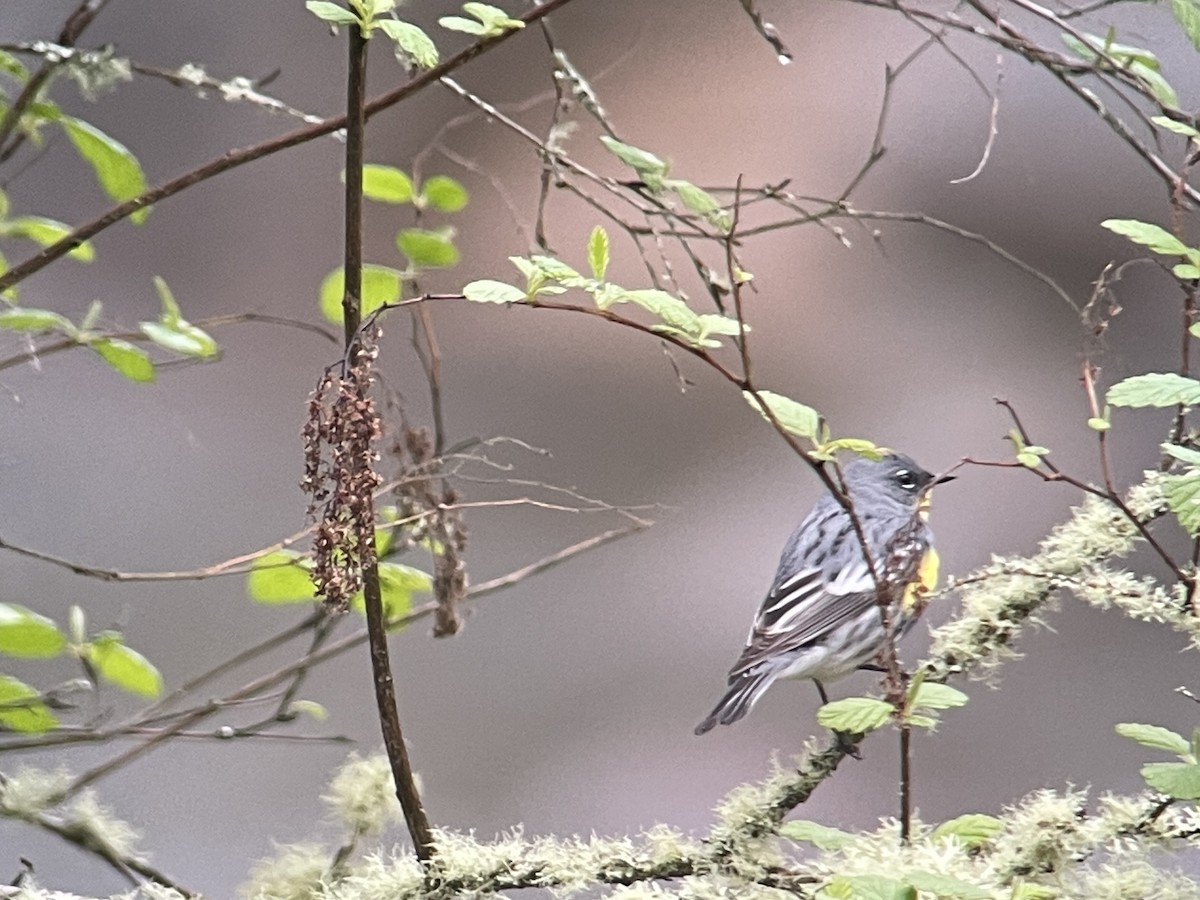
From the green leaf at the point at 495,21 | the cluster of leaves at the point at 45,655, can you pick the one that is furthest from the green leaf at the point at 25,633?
the green leaf at the point at 495,21

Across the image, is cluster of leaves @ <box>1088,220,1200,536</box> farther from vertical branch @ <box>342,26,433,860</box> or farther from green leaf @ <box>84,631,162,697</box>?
green leaf @ <box>84,631,162,697</box>

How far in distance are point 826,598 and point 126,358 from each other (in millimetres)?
666

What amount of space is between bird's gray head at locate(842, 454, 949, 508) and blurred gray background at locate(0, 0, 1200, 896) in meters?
0.06

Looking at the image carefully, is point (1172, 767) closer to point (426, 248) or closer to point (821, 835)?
point (821, 835)

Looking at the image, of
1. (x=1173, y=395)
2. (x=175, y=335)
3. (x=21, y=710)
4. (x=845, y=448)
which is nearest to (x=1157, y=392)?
(x=1173, y=395)

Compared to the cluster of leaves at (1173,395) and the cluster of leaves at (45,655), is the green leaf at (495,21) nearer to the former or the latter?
the cluster of leaves at (1173,395)

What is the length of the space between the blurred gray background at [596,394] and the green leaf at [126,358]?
1.59ft

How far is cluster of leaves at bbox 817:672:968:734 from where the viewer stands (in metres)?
0.58

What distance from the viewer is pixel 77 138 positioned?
863mm

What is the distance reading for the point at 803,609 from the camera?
1.15 metres

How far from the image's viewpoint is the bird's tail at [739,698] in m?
1.03

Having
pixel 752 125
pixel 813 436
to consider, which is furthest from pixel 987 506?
pixel 813 436

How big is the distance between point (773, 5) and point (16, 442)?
98cm

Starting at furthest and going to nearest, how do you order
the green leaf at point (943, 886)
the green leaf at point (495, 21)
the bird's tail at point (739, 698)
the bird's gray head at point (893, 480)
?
the bird's gray head at point (893, 480) → the bird's tail at point (739, 698) → the green leaf at point (495, 21) → the green leaf at point (943, 886)
